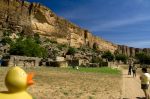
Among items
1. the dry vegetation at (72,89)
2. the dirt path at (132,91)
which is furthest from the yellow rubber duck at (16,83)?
the dirt path at (132,91)

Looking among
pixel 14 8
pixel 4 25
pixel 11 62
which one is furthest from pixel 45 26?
pixel 11 62

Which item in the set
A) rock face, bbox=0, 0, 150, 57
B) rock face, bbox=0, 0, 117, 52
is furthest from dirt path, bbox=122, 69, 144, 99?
rock face, bbox=0, 0, 117, 52

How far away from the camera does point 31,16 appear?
397 ft

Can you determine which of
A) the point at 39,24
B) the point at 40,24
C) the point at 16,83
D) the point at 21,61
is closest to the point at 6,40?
the point at 39,24

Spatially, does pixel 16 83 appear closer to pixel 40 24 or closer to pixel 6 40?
pixel 6 40

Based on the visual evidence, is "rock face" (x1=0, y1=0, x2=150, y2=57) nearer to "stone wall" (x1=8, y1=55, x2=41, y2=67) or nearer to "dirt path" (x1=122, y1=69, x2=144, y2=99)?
"stone wall" (x1=8, y1=55, x2=41, y2=67)

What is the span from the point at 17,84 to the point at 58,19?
134 m

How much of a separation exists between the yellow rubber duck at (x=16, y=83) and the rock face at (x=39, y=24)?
97075 millimetres

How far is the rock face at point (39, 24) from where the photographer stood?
353 ft

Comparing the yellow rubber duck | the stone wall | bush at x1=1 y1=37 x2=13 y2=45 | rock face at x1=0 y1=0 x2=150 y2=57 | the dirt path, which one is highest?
rock face at x1=0 y1=0 x2=150 y2=57

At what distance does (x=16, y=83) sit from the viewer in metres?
6.38

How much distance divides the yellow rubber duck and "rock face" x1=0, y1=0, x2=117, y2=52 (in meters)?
97.1

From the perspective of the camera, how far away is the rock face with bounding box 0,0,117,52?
108 meters

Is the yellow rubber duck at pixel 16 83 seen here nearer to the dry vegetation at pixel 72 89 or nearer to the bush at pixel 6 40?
the dry vegetation at pixel 72 89
